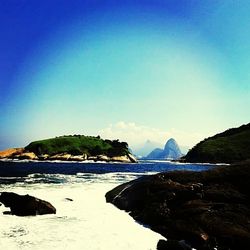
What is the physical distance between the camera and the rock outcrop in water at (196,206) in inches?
542

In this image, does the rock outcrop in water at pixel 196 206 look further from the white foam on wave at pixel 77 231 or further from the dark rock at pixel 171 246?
the white foam on wave at pixel 77 231

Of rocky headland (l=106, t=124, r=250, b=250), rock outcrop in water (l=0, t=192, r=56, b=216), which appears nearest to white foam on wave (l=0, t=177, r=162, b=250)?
rock outcrop in water (l=0, t=192, r=56, b=216)

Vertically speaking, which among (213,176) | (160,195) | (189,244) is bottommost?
(189,244)

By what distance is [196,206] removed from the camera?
16.4 m

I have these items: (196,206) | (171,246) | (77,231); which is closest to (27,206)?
(77,231)

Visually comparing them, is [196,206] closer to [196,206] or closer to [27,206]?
[196,206]

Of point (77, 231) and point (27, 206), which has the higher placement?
point (27, 206)

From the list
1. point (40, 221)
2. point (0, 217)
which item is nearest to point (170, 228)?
point (40, 221)

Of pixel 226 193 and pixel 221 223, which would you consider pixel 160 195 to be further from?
pixel 221 223

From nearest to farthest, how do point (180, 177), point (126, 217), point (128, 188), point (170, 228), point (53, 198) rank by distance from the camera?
point (170, 228), point (126, 217), point (180, 177), point (128, 188), point (53, 198)

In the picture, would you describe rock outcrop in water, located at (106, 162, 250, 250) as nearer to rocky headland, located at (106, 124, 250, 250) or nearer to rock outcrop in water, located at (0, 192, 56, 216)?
rocky headland, located at (106, 124, 250, 250)

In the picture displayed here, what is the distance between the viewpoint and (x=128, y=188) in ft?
73.8

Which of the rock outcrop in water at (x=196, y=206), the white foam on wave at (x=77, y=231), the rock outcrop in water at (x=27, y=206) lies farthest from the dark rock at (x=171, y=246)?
the rock outcrop in water at (x=27, y=206)

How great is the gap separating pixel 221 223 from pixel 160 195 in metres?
4.89
